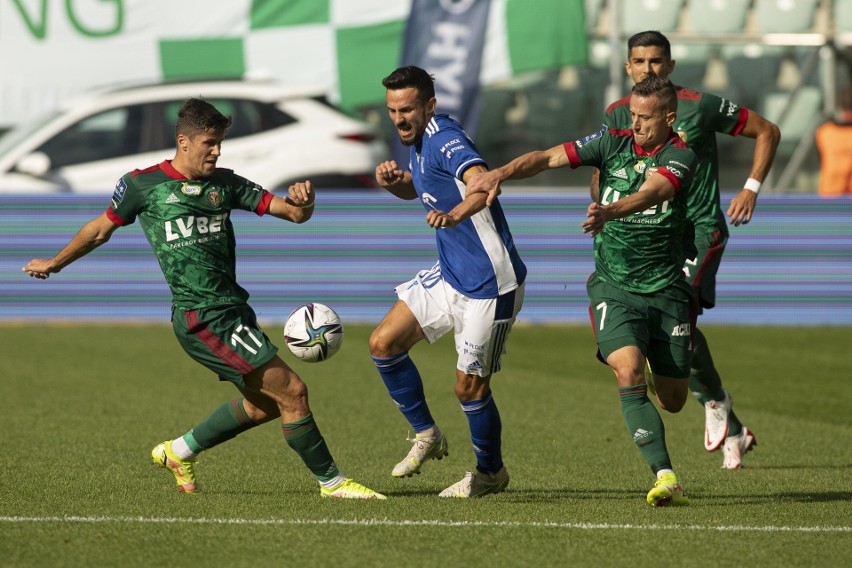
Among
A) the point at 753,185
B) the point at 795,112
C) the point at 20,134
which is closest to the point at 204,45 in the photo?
the point at 20,134

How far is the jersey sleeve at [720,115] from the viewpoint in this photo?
851 cm

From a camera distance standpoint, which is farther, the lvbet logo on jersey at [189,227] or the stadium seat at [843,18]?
the stadium seat at [843,18]

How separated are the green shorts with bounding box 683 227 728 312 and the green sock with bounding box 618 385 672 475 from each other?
1.58m

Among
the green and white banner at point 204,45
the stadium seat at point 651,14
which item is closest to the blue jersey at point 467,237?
the green and white banner at point 204,45

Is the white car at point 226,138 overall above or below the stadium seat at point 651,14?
below

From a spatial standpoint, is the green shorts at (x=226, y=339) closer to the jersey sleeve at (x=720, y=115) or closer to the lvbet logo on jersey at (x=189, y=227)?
the lvbet logo on jersey at (x=189, y=227)

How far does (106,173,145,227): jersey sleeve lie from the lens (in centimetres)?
705

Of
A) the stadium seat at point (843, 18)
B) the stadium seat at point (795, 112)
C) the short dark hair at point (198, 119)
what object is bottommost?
the stadium seat at point (795, 112)

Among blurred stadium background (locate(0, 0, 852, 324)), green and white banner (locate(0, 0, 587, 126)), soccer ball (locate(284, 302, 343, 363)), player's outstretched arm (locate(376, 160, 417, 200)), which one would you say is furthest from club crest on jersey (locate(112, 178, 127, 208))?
green and white banner (locate(0, 0, 587, 126))

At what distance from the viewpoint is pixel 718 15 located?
19484mm

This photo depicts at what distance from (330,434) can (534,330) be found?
6.28m

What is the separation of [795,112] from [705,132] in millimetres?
11769

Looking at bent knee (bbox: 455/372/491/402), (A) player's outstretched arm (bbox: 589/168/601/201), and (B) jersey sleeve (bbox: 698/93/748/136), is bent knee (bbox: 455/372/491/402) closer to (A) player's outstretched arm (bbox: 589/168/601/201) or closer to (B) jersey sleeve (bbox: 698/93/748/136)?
(A) player's outstretched arm (bbox: 589/168/601/201)

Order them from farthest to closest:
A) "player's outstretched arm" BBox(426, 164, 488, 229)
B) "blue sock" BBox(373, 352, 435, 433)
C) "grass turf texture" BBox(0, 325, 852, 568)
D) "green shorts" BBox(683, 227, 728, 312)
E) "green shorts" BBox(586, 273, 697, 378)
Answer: "green shorts" BBox(683, 227, 728, 312), "blue sock" BBox(373, 352, 435, 433), "green shorts" BBox(586, 273, 697, 378), "player's outstretched arm" BBox(426, 164, 488, 229), "grass turf texture" BBox(0, 325, 852, 568)
